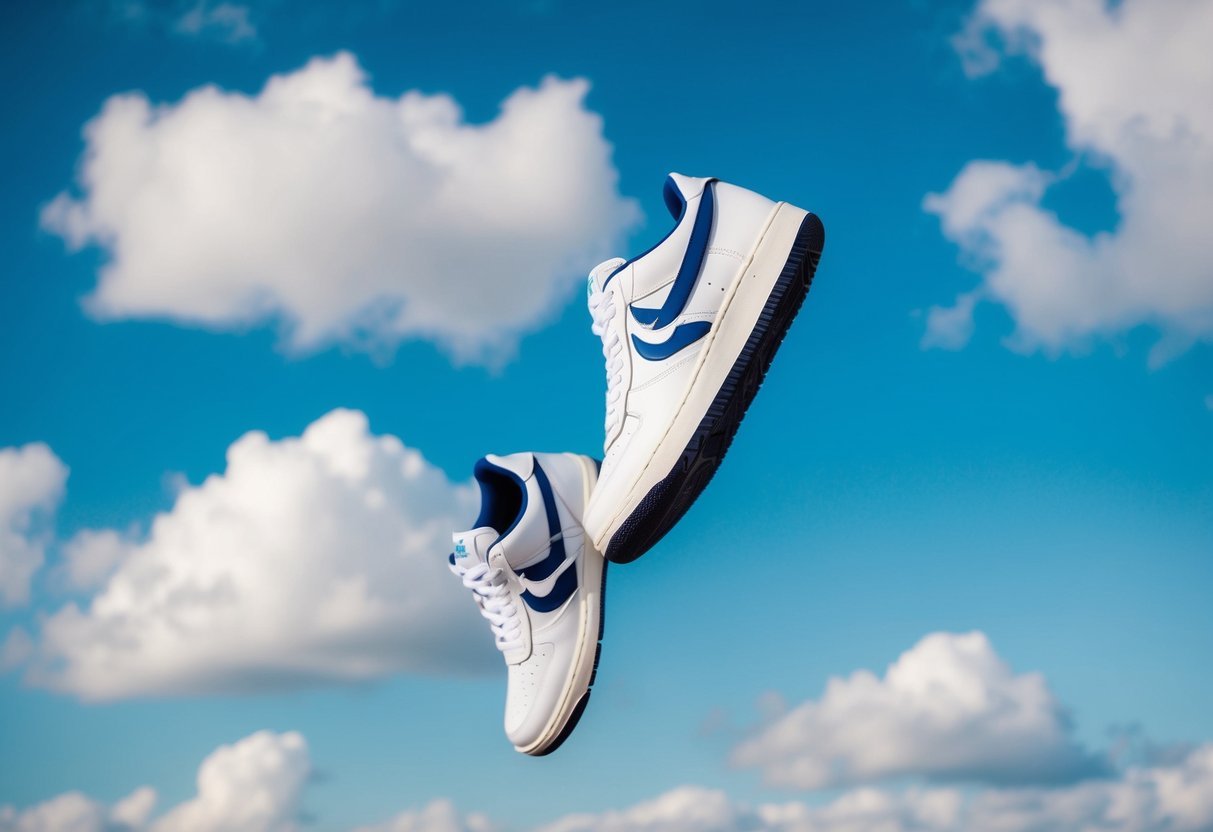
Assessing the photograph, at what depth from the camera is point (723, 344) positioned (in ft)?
16.2

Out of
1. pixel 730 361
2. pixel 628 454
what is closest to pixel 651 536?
pixel 628 454

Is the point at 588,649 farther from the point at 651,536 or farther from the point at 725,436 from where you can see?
the point at 725,436

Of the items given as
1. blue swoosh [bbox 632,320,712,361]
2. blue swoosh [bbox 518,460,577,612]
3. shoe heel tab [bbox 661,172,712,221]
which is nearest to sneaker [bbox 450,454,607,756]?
blue swoosh [bbox 518,460,577,612]

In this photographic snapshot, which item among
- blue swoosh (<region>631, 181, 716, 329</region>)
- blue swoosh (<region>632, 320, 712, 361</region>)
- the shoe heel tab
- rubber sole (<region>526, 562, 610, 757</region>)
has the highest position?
the shoe heel tab

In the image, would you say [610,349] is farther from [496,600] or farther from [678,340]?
[496,600]

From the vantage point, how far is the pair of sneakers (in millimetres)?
4883

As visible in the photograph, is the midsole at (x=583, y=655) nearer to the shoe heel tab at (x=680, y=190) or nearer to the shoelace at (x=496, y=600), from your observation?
the shoelace at (x=496, y=600)

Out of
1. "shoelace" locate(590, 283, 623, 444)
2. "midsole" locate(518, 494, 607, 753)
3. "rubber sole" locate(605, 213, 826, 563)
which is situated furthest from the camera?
"midsole" locate(518, 494, 607, 753)

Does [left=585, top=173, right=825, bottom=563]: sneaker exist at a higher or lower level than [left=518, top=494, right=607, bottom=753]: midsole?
higher

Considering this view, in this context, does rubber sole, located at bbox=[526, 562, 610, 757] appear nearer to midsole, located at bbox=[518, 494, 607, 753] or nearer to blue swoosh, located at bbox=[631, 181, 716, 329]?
midsole, located at bbox=[518, 494, 607, 753]

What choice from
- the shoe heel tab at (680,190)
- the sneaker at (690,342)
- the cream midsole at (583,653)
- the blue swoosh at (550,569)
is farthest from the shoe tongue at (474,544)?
the shoe heel tab at (680,190)

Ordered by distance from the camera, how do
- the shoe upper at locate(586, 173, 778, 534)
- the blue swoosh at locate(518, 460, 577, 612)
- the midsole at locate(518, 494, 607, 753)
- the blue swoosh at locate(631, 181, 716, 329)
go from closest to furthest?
1. the shoe upper at locate(586, 173, 778, 534)
2. the blue swoosh at locate(631, 181, 716, 329)
3. the blue swoosh at locate(518, 460, 577, 612)
4. the midsole at locate(518, 494, 607, 753)

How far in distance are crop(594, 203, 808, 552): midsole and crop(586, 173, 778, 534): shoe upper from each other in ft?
0.12

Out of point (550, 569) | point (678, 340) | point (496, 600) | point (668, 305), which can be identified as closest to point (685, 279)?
point (668, 305)
